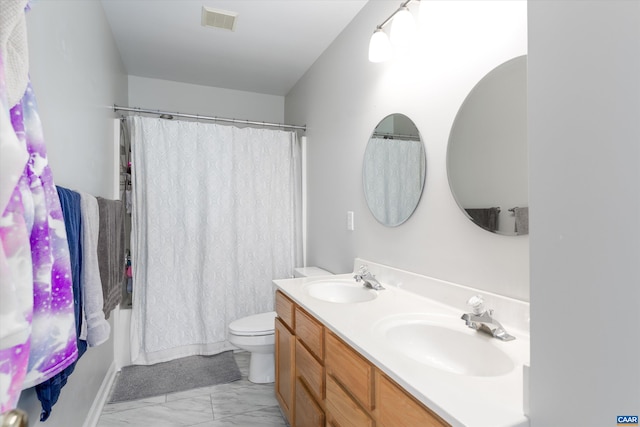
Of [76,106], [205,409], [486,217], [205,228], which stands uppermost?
[76,106]

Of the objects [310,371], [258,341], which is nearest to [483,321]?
[310,371]

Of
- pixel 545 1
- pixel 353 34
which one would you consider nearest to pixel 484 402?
pixel 545 1

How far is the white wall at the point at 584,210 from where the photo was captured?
461mm

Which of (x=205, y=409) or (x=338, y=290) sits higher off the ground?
(x=338, y=290)

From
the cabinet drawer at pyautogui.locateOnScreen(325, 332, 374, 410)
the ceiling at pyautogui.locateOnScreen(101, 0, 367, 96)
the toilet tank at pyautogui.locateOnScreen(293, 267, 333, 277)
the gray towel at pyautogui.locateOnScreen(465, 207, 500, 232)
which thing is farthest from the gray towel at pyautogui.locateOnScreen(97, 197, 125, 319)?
the gray towel at pyautogui.locateOnScreen(465, 207, 500, 232)

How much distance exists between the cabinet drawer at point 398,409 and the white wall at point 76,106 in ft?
3.40

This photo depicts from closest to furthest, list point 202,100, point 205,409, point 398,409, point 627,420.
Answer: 1. point 627,420
2. point 398,409
3. point 205,409
4. point 202,100

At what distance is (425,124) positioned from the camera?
146cm

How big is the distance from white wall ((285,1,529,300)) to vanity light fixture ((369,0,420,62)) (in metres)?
0.07

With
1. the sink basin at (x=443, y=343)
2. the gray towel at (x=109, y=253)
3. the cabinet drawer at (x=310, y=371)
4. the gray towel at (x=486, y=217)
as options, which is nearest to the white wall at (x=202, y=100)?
the gray towel at (x=109, y=253)

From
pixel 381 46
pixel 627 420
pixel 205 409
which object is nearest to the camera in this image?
pixel 627 420

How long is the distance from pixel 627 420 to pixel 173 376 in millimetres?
2559

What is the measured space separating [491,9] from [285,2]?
129 cm

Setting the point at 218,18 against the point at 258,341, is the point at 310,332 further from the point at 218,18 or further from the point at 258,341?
the point at 218,18
